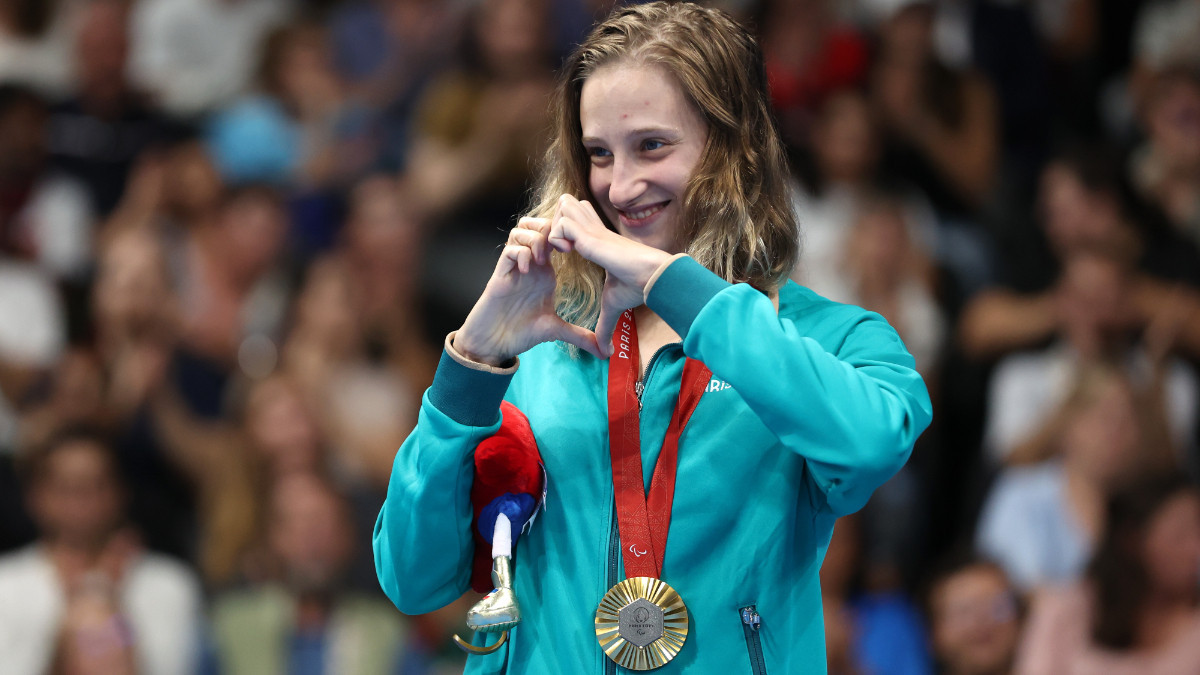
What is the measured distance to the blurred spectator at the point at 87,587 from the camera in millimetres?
5047

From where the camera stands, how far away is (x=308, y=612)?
5.11 metres

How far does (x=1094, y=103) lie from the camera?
5391 millimetres

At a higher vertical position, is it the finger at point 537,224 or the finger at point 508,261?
the finger at point 537,224

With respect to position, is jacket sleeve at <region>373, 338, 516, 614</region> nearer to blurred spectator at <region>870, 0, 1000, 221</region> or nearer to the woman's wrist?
the woman's wrist

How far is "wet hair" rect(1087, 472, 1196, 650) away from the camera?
4.53m

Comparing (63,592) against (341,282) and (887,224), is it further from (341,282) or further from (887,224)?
(887,224)

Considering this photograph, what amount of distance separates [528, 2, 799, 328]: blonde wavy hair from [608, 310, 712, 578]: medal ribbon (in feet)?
0.47

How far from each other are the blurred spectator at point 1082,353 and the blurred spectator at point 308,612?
2594 millimetres

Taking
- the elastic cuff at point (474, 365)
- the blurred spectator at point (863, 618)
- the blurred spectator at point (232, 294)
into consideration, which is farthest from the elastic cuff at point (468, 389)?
the blurred spectator at point (232, 294)

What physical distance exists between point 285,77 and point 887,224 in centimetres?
304

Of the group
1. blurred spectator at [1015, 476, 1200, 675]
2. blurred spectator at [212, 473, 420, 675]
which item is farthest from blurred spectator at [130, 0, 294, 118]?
blurred spectator at [1015, 476, 1200, 675]

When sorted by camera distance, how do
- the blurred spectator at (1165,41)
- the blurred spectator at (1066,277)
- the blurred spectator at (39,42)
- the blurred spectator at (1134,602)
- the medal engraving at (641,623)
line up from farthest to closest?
1. the blurred spectator at (39,42)
2. the blurred spectator at (1165,41)
3. the blurred spectator at (1066,277)
4. the blurred spectator at (1134,602)
5. the medal engraving at (641,623)

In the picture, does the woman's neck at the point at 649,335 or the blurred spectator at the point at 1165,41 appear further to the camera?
the blurred spectator at the point at 1165,41

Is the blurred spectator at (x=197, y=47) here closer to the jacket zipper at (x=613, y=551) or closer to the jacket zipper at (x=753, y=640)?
the jacket zipper at (x=613, y=551)
